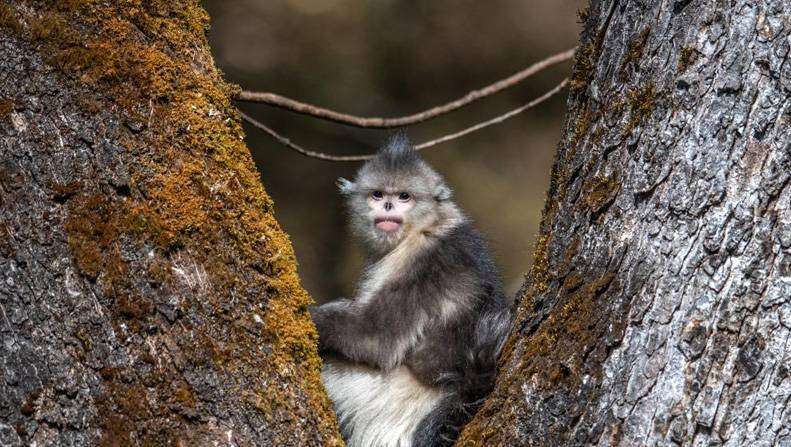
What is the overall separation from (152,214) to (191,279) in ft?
0.64

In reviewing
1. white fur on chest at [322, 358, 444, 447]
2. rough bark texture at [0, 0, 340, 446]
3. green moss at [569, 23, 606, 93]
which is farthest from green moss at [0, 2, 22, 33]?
white fur on chest at [322, 358, 444, 447]

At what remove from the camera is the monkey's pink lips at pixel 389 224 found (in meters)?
4.91

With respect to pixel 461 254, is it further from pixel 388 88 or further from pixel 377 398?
pixel 388 88

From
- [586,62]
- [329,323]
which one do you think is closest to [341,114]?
[329,323]

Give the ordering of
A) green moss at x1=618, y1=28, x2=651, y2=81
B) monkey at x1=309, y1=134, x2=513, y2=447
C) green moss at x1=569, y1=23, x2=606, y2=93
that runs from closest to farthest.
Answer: green moss at x1=618, y1=28, x2=651, y2=81 → green moss at x1=569, y1=23, x2=606, y2=93 → monkey at x1=309, y1=134, x2=513, y2=447

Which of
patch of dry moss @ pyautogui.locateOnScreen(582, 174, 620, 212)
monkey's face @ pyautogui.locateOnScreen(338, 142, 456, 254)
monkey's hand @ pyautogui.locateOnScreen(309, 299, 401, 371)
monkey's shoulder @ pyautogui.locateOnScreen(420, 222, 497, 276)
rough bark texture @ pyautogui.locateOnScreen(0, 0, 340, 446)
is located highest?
monkey's face @ pyautogui.locateOnScreen(338, 142, 456, 254)

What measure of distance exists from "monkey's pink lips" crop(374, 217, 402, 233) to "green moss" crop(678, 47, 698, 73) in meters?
2.67

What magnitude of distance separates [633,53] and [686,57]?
16cm

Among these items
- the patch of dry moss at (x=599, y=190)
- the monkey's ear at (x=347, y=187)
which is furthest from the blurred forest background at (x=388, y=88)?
the patch of dry moss at (x=599, y=190)

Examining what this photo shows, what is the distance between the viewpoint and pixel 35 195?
2.34 m

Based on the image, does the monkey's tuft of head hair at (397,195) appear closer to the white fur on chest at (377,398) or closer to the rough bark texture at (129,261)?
the white fur on chest at (377,398)

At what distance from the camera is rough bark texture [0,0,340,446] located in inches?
89.0

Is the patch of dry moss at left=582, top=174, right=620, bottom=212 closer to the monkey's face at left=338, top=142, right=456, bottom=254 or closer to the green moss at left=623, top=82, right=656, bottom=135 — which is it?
the green moss at left=623, top=82, right=656, bottom=135

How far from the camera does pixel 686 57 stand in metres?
2.36
